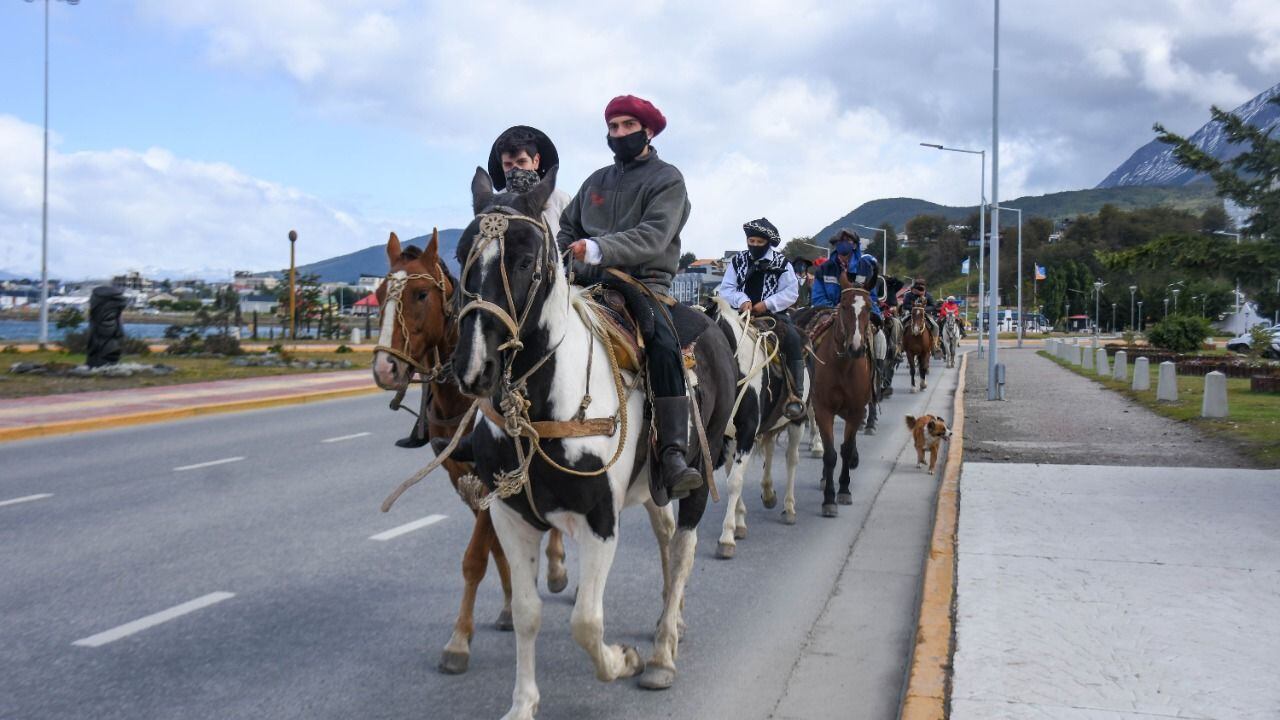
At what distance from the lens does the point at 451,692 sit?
16.1 feet

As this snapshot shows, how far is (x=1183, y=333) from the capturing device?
120ft

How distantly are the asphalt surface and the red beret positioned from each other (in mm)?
8080

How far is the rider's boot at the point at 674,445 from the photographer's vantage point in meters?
4.64

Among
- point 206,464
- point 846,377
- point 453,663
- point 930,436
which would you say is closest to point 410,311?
point 453,663

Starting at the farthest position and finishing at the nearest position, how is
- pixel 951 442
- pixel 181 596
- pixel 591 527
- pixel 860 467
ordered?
pixel 951 442
pixel 860 467
pixel 181 596
pixel 591 527

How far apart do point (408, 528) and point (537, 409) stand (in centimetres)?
484

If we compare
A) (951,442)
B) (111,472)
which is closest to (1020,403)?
(951,442)

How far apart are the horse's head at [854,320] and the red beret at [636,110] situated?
5237 millimetres

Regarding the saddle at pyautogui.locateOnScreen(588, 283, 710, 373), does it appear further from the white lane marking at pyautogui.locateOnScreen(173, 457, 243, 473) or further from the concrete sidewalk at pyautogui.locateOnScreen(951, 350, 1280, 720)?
the white lane marking at pyautogui.locateOnScreen(173, 457, 243, 473)

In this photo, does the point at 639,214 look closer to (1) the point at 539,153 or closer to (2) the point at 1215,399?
(1) the point at 539,153

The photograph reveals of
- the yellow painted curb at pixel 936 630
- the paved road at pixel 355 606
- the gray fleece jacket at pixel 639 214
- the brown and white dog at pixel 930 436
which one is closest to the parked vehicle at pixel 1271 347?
the brown and white dog at pixel 930 436

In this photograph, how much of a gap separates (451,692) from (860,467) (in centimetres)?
839

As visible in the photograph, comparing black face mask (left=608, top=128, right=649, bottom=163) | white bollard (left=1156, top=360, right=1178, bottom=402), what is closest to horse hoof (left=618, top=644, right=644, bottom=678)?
black face mask (left=608, top=128, right=649, bottom=163)

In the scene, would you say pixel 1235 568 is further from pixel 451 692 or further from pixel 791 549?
pixel 451 692
